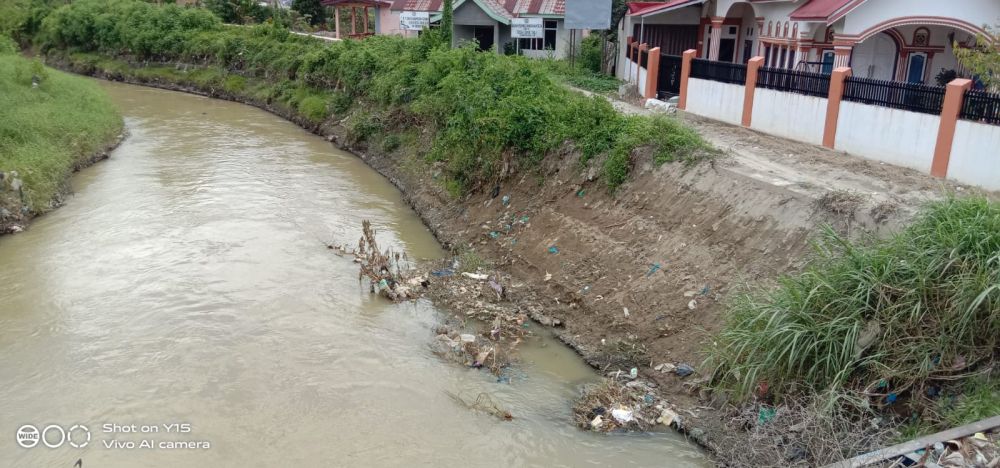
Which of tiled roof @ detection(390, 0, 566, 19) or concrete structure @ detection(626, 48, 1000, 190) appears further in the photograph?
tiled roof @ detection(390, 0, 566, 19)

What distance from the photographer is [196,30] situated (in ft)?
105

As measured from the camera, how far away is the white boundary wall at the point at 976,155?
939 centimetres

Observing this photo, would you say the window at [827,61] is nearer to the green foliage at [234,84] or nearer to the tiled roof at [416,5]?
the tiled roof at [416,5]

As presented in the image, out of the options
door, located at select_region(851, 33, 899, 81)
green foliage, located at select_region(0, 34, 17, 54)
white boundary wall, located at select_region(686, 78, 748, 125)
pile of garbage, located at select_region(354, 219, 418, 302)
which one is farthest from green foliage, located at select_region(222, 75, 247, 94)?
door, located at select_region(851, 33, 899, 81)

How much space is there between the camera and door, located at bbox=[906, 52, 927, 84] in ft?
54.3

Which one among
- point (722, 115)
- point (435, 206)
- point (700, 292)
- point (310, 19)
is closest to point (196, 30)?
point (310, 19)

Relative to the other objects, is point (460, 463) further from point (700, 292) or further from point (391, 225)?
point (391, 225)

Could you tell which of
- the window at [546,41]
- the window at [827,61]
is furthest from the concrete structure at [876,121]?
the window at [546,41]

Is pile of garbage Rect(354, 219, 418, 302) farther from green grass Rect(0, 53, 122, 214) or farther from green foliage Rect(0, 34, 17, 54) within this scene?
green foliage Rect(0, 34, 17, 54)

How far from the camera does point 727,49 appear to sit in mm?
22281

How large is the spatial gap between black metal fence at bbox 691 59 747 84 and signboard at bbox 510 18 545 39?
1045cm

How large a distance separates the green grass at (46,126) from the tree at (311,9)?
18072mm

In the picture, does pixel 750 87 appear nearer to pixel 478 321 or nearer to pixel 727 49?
pixel 478 321

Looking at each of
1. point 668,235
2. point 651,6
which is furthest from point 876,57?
point 668,235
